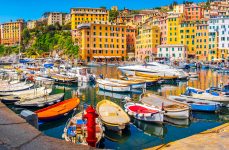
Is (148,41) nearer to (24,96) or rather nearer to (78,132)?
(24,96)

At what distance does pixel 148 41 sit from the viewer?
3770 inches

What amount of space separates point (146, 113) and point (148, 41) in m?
77.6

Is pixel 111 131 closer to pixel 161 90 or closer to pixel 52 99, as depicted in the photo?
pixel 52 99

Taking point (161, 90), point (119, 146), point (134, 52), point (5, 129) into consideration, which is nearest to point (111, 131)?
point (119, 146)

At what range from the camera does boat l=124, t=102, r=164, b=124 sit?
1933 cm

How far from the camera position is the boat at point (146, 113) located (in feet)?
63.4

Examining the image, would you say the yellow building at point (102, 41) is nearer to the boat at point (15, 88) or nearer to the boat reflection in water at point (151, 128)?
the boat at point (15, 88)

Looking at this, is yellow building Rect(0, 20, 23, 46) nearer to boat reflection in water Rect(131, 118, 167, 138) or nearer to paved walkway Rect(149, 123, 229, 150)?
boat reflection in water Rect(131, 118, 167, 138)

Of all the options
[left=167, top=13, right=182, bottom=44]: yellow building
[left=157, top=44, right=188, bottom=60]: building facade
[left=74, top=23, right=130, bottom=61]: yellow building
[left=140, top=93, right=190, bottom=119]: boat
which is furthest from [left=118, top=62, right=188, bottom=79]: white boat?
[left=74, top=23, right=130, bottom=61]: yellow building

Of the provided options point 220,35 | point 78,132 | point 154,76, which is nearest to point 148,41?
point 220,35

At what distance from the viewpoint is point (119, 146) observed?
15.5m

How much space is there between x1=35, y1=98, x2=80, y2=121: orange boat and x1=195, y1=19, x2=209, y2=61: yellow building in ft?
231

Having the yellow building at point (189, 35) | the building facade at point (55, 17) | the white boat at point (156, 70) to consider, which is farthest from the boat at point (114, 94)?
the building facade at point (55, 17)

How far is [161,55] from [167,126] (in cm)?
7255
